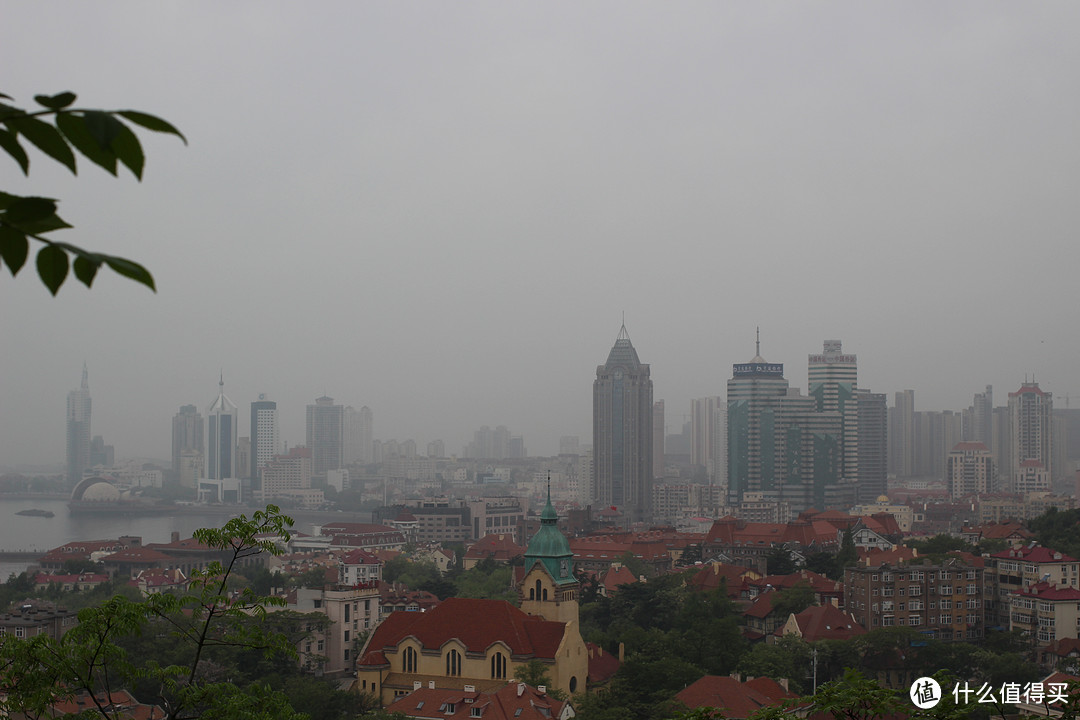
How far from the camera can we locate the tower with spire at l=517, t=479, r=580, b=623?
17.9 meters

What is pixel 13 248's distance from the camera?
0.98 m

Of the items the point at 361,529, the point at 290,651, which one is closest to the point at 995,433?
the point at 361,529

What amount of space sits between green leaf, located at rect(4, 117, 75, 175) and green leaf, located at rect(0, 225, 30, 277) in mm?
73

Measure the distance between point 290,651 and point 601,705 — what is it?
1035cm

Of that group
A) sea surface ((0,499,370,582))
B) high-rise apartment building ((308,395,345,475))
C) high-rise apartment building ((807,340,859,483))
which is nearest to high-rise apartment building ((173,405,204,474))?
high-rise apartment building ((308,395,345,475))

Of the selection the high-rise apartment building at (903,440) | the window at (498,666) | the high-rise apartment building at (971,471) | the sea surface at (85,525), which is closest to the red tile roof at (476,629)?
the window at (498,666)

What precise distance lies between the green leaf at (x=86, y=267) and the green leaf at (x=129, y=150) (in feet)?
0.27

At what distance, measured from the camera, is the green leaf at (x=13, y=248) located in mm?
980

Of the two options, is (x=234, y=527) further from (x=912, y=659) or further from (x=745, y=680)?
(x=912, y=659)

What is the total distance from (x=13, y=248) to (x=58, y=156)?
86 millimetres

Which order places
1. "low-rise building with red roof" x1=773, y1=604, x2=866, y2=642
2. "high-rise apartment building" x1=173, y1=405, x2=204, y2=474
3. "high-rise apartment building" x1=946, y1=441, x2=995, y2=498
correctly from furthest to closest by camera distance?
"high-rise apartment building" x1=173, y1=405, x2=204, y2=474, "high-rise apartment building" x1=946, y1=441, x2=995, y2=498, "low-rise building with red roof" x1=773, y1=604, x2=866, y2=642

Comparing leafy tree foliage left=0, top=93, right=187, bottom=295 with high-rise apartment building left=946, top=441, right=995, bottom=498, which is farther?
high-rise apartment building left=946, top=441, right=995, bottom=498

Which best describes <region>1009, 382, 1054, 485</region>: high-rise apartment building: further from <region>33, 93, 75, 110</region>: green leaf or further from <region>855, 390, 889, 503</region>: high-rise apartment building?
<region>33, 93, 75, 110</region>: green leaf

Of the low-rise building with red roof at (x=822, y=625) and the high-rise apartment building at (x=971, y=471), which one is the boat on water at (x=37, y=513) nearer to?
the high-rise apartment building at (x=971, y=471)
